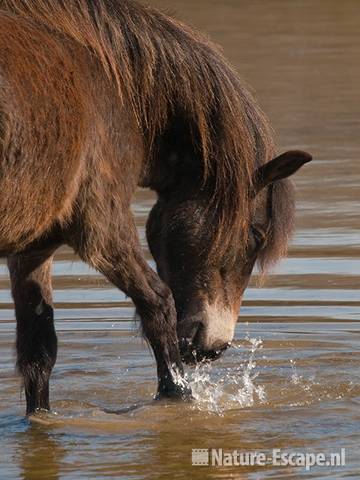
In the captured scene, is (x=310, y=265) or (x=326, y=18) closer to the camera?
(x=310, y=265)

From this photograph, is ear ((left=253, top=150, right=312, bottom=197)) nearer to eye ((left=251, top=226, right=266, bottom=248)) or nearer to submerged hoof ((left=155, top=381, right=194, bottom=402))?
eye ((left=251, top=226, right=266, bottom=248))

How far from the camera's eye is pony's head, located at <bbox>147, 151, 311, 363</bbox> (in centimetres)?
679

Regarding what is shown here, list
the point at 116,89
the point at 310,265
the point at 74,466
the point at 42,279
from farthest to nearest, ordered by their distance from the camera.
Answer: the point at 310,265, the point at 42,279, the point at 116,89, the point at 74,466

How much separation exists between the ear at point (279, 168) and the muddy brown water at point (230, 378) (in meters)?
0.90

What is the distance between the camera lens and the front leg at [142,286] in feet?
20.8

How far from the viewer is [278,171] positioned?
671 cm

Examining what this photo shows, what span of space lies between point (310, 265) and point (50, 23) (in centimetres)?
363

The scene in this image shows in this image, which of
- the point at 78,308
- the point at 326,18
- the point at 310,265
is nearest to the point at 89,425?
the point at 78,308

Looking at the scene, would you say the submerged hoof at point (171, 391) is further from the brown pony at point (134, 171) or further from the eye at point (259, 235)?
the eye at point (259, 235)

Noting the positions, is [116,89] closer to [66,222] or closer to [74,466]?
[66,222]

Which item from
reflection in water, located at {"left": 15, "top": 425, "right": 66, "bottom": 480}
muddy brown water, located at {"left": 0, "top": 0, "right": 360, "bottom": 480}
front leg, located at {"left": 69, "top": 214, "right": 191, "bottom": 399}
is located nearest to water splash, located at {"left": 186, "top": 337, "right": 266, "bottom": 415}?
muddy brown water, located at {"left": 0, "top": 0, "right": 360, "bottom": 480}

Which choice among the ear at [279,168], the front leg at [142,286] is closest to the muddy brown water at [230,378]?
the front leg at [142,286]

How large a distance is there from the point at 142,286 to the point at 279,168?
2.65 feet

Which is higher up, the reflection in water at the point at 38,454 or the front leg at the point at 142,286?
the front leg at the point at 142,286
